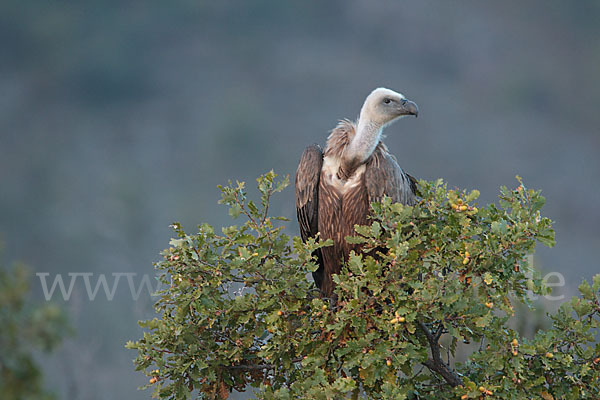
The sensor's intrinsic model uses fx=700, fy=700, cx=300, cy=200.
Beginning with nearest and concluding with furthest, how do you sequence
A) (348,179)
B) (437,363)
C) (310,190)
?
(437,363), (348,179), (310,190)

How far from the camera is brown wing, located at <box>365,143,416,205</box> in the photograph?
16.0 ft

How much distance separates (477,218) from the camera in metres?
3.97

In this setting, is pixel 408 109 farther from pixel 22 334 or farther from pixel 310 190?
pixel 22 334

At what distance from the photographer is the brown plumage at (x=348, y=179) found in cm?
497

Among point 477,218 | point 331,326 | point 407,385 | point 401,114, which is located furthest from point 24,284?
point 401,114

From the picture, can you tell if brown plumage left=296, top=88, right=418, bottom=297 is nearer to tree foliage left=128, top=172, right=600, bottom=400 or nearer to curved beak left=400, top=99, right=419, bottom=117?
curved beak left=400, top=99, right=419, bottom=117

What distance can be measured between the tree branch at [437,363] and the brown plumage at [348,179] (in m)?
1.05

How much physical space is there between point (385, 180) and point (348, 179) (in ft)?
1.02

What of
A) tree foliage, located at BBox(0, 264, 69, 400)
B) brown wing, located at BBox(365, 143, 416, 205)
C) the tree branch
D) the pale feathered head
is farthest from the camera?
the pale feathered head

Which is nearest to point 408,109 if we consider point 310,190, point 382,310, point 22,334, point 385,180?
point 385,180

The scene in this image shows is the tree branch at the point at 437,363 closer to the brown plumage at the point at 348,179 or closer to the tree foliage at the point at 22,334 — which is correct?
the brown plumage at the point at 348,179

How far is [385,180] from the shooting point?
4.91 meters

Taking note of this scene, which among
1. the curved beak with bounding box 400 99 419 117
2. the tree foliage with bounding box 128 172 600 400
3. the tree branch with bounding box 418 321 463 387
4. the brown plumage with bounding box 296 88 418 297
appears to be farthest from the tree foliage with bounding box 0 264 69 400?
the curved beak with bounding box 400 99 419 117

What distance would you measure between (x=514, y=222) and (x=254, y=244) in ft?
4.65
